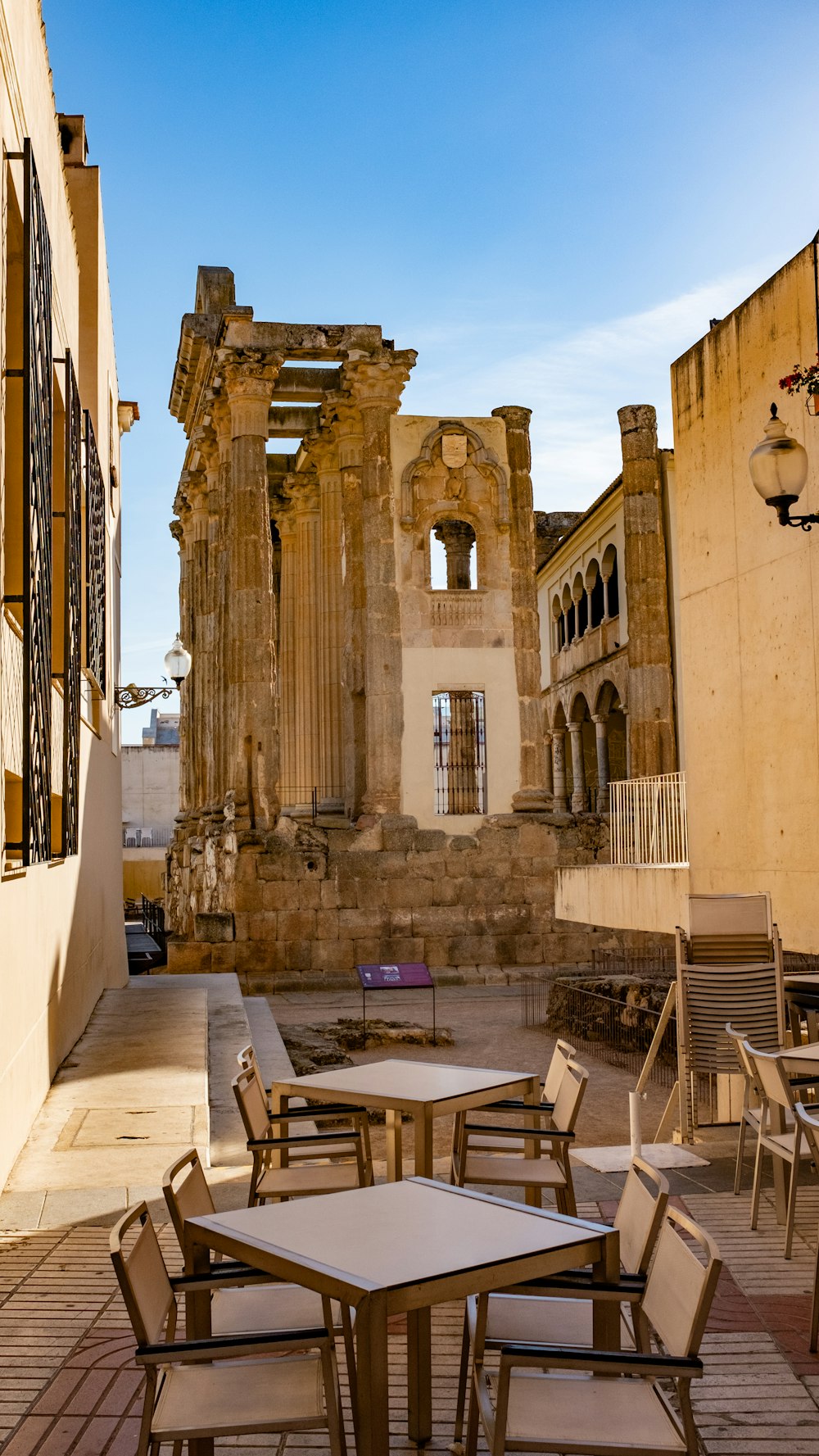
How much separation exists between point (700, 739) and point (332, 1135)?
22.2ft

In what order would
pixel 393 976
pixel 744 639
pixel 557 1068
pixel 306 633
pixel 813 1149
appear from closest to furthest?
pixel 813 1149 → pixel 557 1068 → pixel 744 639 → pixel 393 976 → pixel 306 633

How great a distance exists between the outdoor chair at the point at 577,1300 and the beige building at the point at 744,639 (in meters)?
6.23

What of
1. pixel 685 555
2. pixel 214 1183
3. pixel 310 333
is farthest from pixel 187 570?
pixel 214 1183

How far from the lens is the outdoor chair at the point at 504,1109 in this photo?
5.42 m

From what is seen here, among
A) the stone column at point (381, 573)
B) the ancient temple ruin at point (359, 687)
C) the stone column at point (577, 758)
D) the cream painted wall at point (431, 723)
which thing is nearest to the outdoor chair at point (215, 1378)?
the ancient temple ruin at point (359, 687)

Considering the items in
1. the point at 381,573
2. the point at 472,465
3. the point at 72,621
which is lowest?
the point at 72,621

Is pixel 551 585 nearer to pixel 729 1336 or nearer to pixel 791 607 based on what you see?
pixel 791 607

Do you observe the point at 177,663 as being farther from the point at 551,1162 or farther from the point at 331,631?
the point at 551,1162

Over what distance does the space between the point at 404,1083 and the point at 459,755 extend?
2364 centimetres

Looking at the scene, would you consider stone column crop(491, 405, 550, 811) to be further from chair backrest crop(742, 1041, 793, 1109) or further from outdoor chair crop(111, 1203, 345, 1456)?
outdoor chair crop(111, 1203, 345, 1456)

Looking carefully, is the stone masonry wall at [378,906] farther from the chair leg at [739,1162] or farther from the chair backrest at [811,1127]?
the chair backrest at [811,1127]

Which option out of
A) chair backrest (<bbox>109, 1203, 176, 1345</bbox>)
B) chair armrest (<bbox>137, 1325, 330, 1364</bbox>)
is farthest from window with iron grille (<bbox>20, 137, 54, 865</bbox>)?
chair armrest (<bbox>137, 1325, 330, 1364</bbox>)

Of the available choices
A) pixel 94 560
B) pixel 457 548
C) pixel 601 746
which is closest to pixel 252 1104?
pixel 94 560

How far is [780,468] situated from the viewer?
7.66 metres
